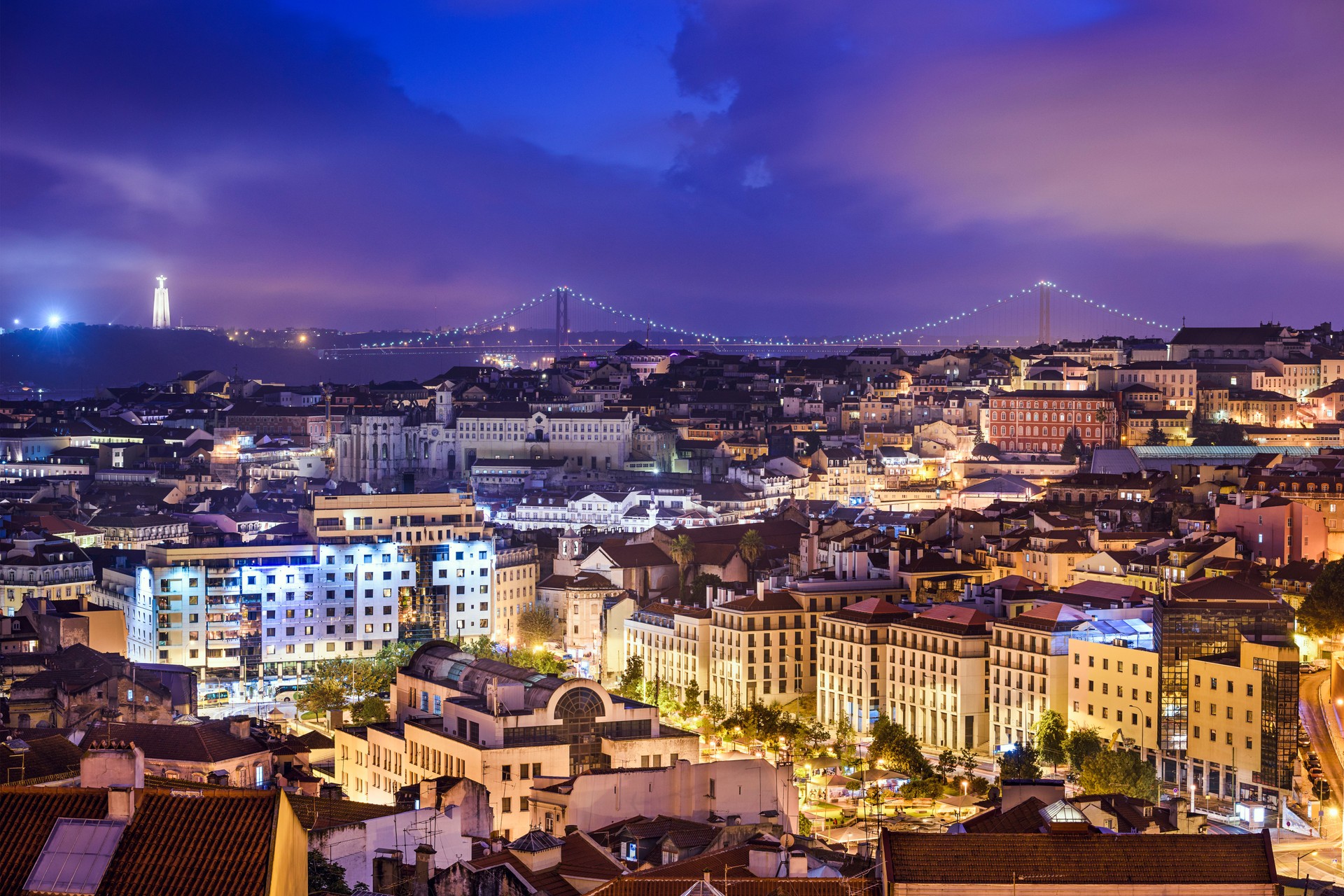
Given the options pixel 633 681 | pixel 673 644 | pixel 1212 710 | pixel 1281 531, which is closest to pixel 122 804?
pixel 1212 710

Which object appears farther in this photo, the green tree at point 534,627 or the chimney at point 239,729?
the green tree at point 534,627

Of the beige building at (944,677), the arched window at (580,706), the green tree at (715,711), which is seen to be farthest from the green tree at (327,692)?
the arched window at (580,706)

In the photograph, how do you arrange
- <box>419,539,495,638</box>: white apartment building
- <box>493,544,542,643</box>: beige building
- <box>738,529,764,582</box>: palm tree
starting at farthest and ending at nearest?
<box>738,529,764,582</box>: palm tree, <box>493,544,542,643</box>: beige building, <box>419,539,495,638</box>: white apartment building

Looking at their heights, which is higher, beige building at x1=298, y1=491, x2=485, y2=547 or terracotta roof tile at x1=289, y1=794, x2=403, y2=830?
beige building at x1=298, y1=491, x2=485, y2=547

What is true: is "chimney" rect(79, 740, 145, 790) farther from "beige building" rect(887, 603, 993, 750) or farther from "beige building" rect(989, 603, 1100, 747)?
"beige building" rect(887, 603, 993, 750)

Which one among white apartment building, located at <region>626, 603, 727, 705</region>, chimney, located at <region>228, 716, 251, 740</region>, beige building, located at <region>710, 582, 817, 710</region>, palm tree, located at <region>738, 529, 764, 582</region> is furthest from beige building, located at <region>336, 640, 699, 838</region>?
palm tree, located at <region>738, 529, 764, 582</region>

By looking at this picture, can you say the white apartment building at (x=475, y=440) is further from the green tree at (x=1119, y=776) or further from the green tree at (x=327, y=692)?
the green tree at (x=1119, y=776)

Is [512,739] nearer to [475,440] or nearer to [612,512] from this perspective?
[612,512]

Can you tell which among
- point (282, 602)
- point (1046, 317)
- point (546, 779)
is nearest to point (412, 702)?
point (546, 779)
